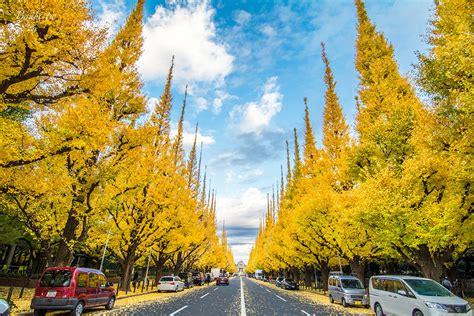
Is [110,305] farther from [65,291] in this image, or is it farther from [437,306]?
[437,306]

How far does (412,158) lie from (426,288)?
5885 millimetres

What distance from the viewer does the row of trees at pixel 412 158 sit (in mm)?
8844

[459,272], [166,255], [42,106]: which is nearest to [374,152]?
[42,106]

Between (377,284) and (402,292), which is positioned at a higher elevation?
(377,284)

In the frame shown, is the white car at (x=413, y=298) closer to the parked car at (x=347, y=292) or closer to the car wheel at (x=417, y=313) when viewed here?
the car wheel at (x=417, y=313)

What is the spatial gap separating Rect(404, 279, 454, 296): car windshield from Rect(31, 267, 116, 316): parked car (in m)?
12.4

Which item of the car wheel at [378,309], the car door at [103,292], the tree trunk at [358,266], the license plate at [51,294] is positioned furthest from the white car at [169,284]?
the car wheel at [378,309]

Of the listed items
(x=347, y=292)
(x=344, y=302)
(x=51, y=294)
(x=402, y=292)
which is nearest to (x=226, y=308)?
(x=344, y=302)

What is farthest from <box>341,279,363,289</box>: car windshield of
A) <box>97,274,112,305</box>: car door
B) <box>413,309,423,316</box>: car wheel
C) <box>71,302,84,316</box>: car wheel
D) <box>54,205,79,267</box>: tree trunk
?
<box>54,205,79,267</box>: tree trunk

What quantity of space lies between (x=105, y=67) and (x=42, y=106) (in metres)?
2.35

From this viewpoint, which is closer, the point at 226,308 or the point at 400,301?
the point at 400,301

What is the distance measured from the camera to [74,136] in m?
8.48

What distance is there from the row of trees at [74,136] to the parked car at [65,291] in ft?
5.20

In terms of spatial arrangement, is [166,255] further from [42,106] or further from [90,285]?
[42,106]
